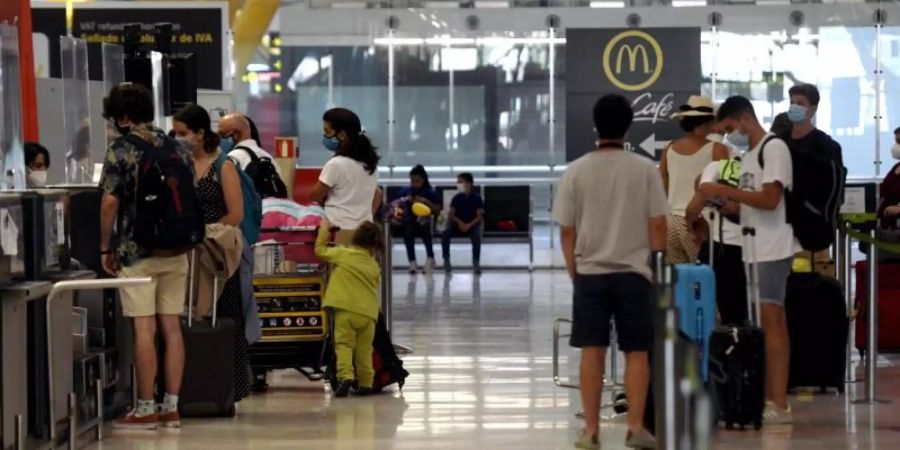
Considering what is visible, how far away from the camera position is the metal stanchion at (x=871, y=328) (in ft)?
29.4

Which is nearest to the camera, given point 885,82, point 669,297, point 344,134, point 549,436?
point 669,297

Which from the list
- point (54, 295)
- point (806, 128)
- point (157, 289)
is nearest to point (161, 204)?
point (157, 289)

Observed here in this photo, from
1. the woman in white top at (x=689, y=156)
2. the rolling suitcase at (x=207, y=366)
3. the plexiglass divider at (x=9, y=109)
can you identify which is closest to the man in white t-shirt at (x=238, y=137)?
the rolling suitcase at (x=207, y=366)

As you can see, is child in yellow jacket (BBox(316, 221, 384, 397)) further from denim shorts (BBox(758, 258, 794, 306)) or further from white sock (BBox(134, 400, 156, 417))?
denim shorts (BBox(758, 258, 794, 306))

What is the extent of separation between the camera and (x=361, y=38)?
24.9 metres

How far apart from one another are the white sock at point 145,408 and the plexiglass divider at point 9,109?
1.32m

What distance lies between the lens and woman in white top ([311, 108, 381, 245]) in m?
10.1

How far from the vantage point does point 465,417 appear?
873 cm

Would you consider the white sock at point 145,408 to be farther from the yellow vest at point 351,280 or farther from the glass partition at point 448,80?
the glass partition at point 448,80

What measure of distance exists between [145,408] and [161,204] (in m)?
0.99

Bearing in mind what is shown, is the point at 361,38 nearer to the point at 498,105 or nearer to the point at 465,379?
the point at 498,105

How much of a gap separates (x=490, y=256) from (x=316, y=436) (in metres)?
16.6

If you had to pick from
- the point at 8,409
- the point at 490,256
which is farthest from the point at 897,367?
the point at 490,256

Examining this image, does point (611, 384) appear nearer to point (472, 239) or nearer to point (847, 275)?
point (847, 275)
